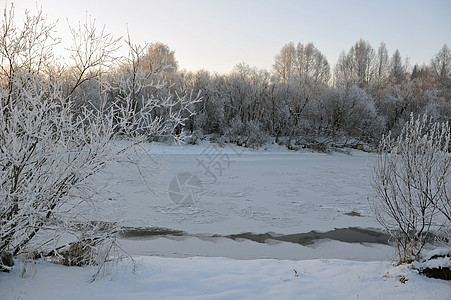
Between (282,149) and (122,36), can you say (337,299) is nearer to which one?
(122,36)

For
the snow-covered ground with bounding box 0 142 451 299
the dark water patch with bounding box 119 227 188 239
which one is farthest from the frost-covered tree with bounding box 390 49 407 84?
the dark water patch with bounding box 119 227 188 239

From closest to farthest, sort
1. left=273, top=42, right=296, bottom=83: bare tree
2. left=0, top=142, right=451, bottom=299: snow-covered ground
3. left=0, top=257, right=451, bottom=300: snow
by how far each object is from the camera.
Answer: left=0, top=257, right=451, bottom=300: snow
left=0, top=142, right=451, bottom=299: snow-covered ground
left=273, top=42, right=296, bottom=83: bare tree

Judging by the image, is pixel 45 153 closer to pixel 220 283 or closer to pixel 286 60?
pixel 220 283

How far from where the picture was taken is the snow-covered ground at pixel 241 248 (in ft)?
12.5

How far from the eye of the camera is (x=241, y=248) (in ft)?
21.1

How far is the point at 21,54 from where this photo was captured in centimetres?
453

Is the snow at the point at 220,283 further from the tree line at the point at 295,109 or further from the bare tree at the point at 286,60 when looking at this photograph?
the bare tree at the point at 286,60

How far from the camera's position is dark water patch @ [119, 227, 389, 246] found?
6.92m

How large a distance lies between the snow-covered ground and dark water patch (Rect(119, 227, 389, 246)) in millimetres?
58

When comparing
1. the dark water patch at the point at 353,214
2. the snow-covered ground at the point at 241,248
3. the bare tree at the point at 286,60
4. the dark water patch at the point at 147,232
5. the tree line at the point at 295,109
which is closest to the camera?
the snow-covered ground at the point at 241,248

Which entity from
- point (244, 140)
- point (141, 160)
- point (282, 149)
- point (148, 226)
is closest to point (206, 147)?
point (244, 140)

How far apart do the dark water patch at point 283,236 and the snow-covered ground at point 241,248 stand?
0.19 feet

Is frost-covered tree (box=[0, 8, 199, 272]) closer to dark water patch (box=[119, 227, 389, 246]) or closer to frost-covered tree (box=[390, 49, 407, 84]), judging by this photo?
dark water patch (box=[119, 227, 389, 246])

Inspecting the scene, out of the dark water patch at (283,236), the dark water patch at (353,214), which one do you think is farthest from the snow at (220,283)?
the dark water patch at (353,214)
